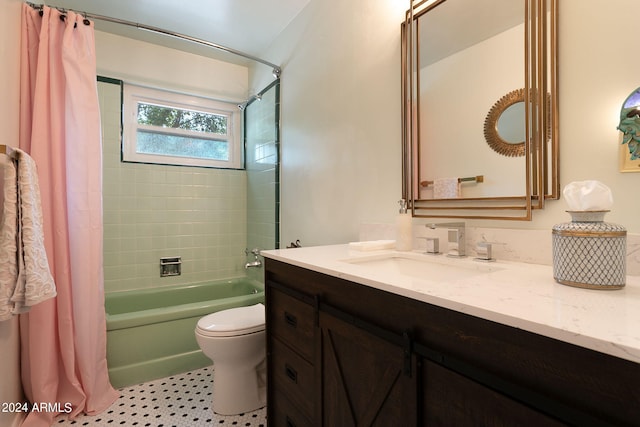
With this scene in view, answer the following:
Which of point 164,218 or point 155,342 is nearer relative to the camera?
point 155,342

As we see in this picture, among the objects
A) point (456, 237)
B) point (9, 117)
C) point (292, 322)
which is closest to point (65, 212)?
point (9, 117)

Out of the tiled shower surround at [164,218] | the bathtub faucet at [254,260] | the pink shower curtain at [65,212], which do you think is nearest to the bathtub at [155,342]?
the pink shower curtain at [65,212]

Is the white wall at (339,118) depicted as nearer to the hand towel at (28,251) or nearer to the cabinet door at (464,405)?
the cabinet door at (464,405)

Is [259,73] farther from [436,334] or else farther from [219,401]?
[436,334]

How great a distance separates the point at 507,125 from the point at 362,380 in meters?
0.96

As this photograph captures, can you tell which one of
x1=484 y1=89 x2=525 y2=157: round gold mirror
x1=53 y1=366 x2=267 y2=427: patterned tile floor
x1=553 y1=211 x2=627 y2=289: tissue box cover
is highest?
x1=484 y1=89 x2=525 y2=157: round gold mirror

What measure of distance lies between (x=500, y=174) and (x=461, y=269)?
1.20 feet

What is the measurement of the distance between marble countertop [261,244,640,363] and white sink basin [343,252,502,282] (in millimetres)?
57

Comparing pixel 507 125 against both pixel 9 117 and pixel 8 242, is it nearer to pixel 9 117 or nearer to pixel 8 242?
pixel 8 242

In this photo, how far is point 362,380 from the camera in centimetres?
84

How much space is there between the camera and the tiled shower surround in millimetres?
2580

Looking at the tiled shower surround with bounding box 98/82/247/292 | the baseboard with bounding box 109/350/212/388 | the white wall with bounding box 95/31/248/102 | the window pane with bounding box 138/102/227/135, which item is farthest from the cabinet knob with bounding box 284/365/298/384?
the white wall with bounding box 95/31/248/102

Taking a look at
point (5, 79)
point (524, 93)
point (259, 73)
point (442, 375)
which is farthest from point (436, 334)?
point (259, 73)

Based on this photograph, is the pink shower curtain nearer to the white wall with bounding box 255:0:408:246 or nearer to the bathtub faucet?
the bathtub faucet
